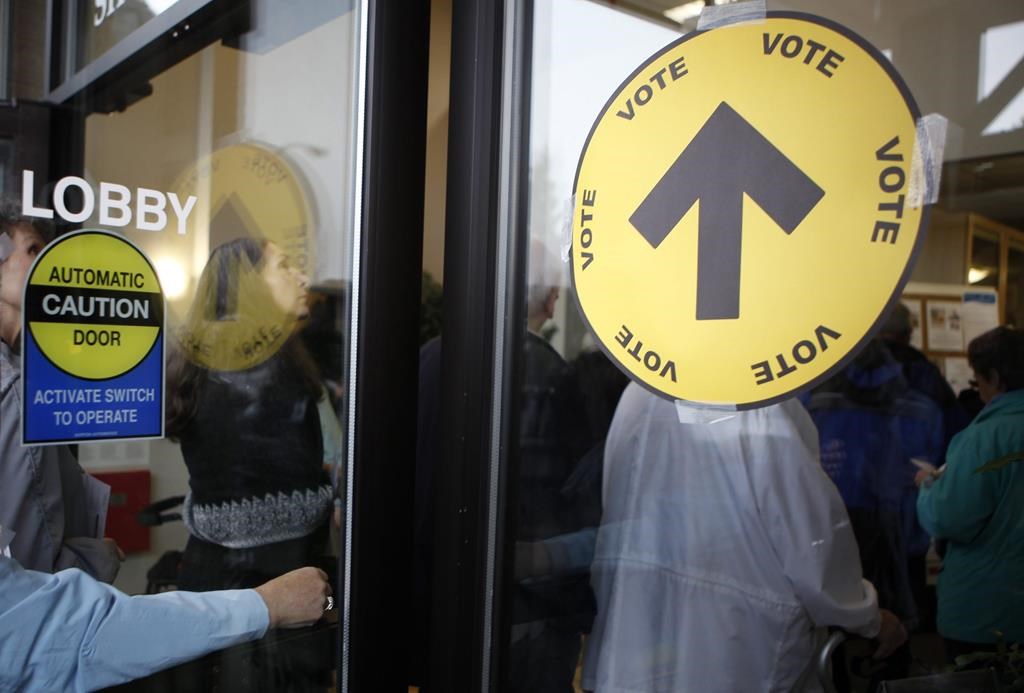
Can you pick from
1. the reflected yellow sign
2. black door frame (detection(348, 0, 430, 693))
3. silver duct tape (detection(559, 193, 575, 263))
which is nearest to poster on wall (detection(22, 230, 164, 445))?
the reflected yellow sign

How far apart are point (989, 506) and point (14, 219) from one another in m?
1.59

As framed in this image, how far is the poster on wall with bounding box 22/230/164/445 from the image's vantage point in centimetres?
144

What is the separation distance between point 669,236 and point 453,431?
0.58 m

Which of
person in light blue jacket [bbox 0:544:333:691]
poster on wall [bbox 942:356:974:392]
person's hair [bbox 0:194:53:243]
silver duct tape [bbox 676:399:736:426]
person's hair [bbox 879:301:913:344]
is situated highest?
person's hair [bbox 0:194:53:243]

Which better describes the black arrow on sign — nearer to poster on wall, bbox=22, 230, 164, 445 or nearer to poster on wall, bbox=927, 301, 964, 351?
poster on wall, bbox=927, 301, 964, 351

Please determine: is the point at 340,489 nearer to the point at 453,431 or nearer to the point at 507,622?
the point at 453,431

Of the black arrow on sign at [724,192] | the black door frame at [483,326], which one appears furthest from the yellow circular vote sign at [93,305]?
Result: the black arrow on sign at [724,192]

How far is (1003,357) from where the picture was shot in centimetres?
135

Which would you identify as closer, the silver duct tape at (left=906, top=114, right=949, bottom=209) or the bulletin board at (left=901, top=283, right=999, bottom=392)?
the silver duct tape at (left=906, top=114, right=949, bottom=209)

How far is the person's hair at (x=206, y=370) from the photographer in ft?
5.32

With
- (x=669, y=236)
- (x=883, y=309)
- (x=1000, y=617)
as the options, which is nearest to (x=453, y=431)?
(x=669, y=236)

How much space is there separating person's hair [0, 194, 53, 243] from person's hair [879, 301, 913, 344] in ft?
4.33

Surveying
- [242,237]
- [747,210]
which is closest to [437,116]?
[242,237]

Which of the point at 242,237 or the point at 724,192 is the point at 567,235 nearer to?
the point at 724,192
